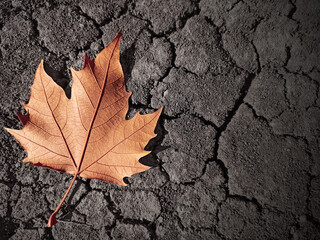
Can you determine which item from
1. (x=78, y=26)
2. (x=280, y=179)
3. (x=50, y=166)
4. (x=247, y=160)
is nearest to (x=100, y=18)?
(x=78, y=26)

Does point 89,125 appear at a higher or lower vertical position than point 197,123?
lower

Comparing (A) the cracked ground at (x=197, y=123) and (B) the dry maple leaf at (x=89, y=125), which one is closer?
(B) the dry maple leaf at (x=89, y=125)

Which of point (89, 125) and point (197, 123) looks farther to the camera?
point (197, 123)

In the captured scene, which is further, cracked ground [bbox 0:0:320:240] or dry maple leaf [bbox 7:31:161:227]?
cracked ground [bbox 0:0:320:240]
